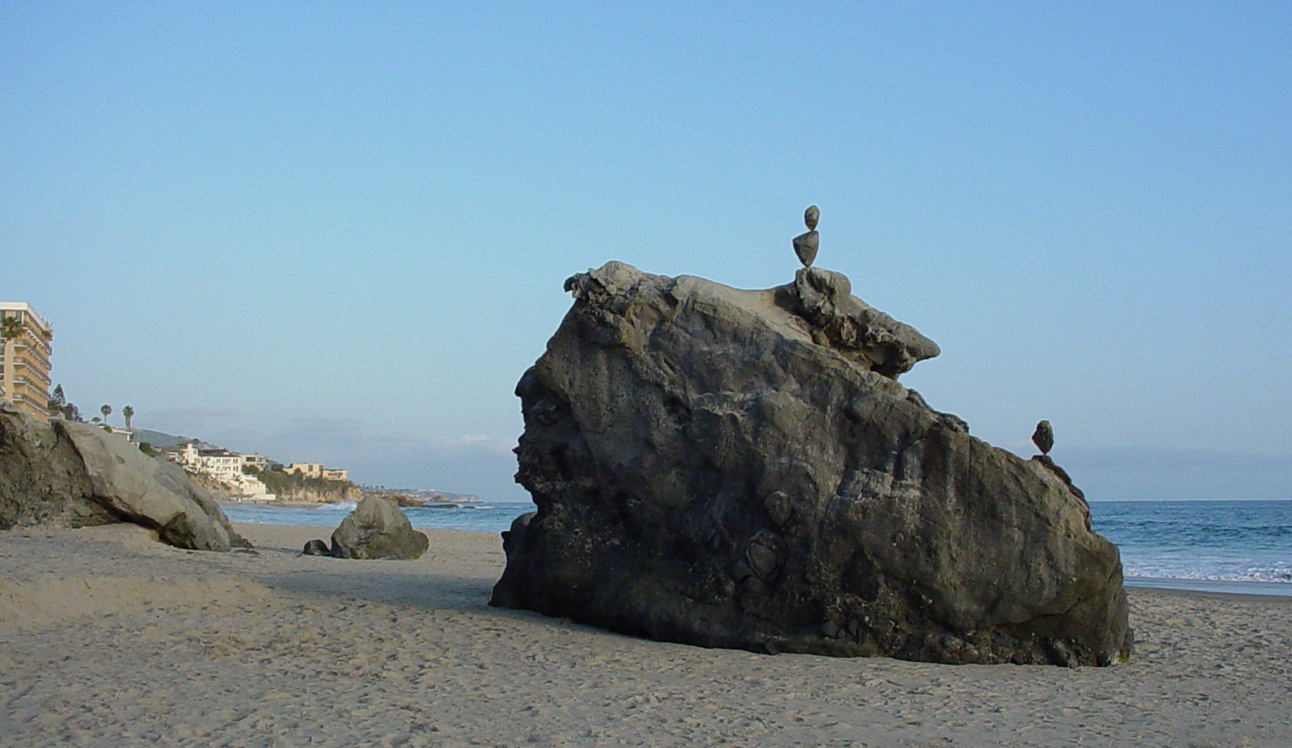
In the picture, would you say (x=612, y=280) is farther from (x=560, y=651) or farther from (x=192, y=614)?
(x=192, y=614)

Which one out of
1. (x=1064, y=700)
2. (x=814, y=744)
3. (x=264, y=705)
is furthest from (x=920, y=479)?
(x=264, y=705)

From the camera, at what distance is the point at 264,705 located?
6141mm

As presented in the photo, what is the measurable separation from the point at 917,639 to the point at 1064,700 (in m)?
1.44

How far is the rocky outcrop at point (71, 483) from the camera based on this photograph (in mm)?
15320

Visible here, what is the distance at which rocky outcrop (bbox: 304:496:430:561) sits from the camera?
56.2ft

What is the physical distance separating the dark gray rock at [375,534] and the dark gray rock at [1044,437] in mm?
11115

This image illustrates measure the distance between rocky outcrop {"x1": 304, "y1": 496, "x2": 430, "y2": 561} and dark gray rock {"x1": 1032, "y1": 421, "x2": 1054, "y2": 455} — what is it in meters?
11.1

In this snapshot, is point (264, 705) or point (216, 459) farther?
point (216, 459)

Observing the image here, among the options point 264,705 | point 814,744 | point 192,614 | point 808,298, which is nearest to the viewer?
point 814,744

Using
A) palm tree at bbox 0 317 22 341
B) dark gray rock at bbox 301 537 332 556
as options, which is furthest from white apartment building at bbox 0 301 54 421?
dark gray rock at bbox 301 537 332 556

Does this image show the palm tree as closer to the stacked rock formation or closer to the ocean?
the ocean

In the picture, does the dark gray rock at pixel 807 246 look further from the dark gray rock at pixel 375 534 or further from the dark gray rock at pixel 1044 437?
the dark gray rock at pixel 375 534

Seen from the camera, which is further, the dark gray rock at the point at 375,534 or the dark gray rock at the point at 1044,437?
the dark gray rock at the point at 375,534

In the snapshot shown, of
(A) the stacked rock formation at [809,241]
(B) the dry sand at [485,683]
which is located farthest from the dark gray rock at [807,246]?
(B) the dry sand at [485,683]
